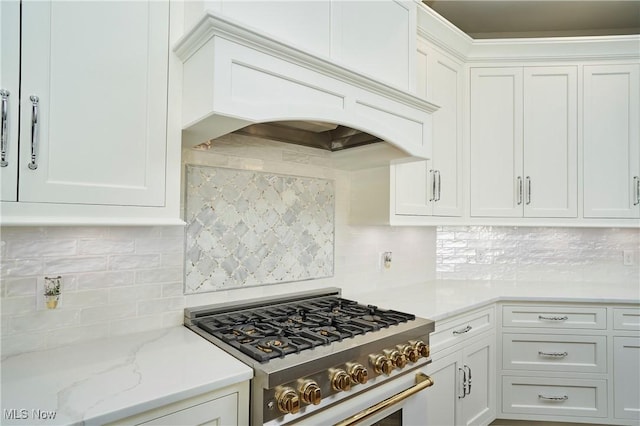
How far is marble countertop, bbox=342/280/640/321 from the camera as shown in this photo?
82.0 inches

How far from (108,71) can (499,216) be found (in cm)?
255

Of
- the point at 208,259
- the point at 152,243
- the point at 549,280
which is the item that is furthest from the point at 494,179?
the point at 152,243

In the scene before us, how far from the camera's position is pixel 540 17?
118 inches

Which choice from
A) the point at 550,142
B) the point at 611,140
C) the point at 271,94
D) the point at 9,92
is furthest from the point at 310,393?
the point at 611,140

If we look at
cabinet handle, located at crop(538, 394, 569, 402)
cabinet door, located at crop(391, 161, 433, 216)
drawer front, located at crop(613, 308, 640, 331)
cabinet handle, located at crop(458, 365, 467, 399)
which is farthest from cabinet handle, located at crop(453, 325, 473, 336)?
drawer front, located at crop(613, 308, 640, 331)

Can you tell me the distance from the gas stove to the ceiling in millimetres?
2493

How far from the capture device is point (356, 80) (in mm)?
1603

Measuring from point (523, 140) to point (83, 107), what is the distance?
2.72m

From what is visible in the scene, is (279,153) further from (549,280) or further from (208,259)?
(549,280)

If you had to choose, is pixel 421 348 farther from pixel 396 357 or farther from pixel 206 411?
pixel 206 411

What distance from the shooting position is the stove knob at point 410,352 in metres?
1.56

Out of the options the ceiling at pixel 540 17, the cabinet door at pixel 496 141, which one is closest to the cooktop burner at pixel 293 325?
the cabinet door at pixel 496 141

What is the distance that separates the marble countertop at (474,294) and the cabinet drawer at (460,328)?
6 cm

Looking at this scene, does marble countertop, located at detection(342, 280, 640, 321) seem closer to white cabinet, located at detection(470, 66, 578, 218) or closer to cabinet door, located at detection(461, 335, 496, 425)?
cabinet door, located at detection(461, 335, 496, 425)
